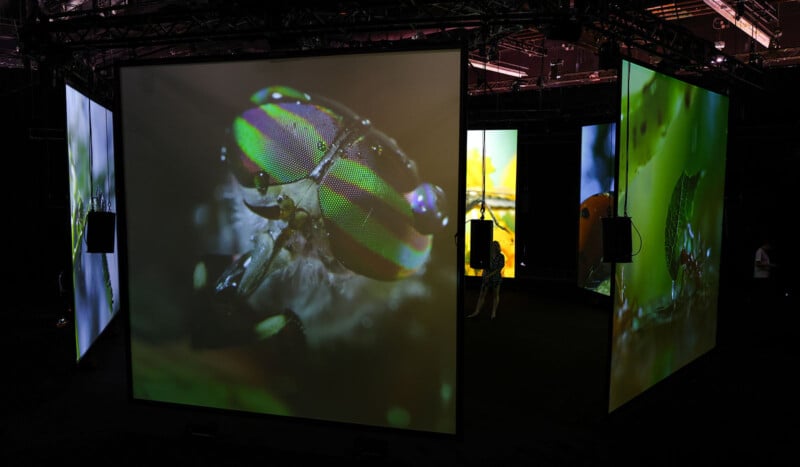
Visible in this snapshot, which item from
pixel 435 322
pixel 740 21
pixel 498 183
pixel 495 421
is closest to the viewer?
pixel 435 322

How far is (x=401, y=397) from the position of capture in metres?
3.92

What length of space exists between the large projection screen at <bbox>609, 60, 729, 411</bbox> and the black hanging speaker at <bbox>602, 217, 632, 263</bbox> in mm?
204

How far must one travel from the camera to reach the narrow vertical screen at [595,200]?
8.22m

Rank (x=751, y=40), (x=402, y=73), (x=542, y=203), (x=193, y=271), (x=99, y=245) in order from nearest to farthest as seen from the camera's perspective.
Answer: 1. (x=402, y=73)
2. (x=193, y=271)
3. (x=99, y=245)
4. (x=751, y=40)
5. (x=542, y=203)

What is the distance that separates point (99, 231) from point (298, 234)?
1996mm

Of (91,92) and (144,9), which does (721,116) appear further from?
(91,92)

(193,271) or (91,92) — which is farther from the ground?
(91,92)

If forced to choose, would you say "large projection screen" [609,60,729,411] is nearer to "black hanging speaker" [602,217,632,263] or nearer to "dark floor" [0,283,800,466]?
"black hanging speaker" [602,217,632,263]

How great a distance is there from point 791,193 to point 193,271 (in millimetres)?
8392

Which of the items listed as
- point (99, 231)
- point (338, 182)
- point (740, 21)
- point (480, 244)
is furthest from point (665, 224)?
point (99, 231)

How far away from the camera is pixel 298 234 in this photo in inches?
158

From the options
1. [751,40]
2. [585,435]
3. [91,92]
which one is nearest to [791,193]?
[751,40]

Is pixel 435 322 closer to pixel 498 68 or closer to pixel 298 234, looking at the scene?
pixel 298 234

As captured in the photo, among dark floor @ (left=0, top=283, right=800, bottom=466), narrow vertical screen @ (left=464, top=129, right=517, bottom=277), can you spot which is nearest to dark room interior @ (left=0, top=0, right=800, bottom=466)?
dark floor @ (left=0, top=283, right=800, bottom=466)
